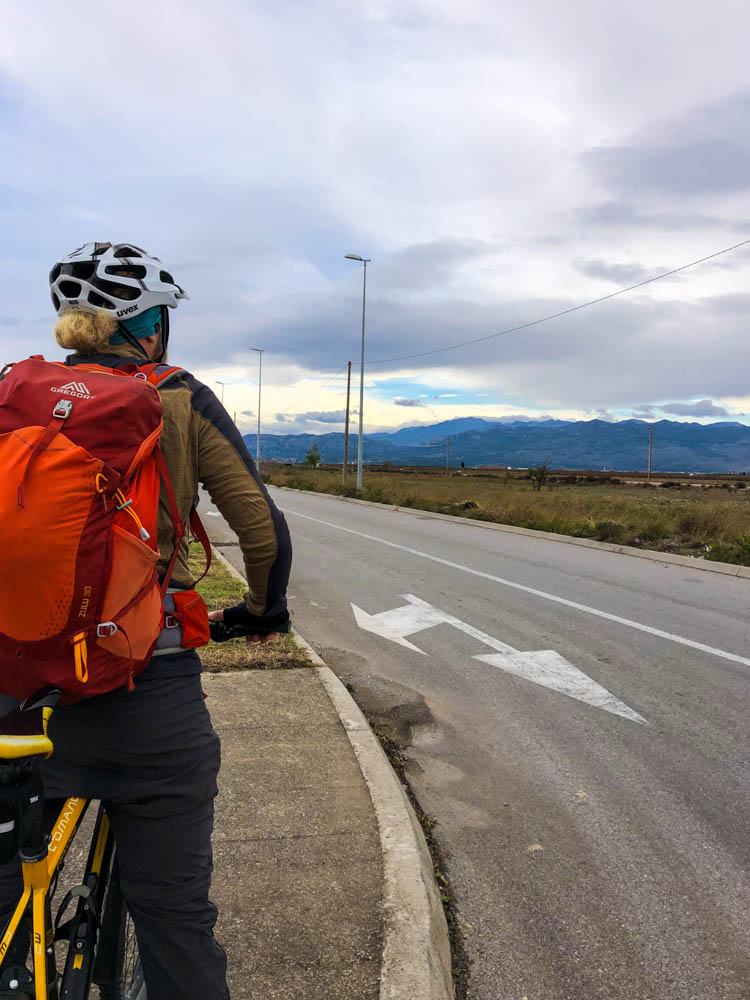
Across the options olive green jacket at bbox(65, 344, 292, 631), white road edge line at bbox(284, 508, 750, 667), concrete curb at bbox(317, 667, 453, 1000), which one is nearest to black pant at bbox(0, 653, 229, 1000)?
olive green jacket at bbox(65, 344, 292, 631)

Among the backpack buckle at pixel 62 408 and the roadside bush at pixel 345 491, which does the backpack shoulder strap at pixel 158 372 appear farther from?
the roadside bush at pixel 345 491

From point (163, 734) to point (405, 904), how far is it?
1.62m

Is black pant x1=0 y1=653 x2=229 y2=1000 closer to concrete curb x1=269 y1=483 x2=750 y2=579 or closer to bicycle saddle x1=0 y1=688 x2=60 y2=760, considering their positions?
bicycle saddle x1=0 y1=688 x2=60 y2=760

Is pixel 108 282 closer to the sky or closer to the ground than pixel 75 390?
closer to the sky

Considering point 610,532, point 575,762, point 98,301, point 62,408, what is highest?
point 98,301

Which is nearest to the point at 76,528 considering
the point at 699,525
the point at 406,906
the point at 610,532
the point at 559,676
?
the point at 406,906

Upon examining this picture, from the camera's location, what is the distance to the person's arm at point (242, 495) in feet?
6.15

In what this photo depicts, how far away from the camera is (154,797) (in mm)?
1745

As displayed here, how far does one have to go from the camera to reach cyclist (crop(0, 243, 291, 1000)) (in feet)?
5.69

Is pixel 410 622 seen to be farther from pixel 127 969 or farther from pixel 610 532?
pixel 610 532

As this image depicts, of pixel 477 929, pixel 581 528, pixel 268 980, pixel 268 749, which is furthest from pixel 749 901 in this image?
pixel 581 528

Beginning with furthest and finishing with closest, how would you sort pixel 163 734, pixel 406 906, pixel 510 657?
1. pixel 510 657
2. pixel 406 906
3. pixel 163 734

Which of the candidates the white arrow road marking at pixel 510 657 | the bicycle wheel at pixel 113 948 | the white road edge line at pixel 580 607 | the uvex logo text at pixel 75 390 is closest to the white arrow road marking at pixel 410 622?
the white arrow road marking at pixel 510 657

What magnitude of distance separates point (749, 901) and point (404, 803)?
4.87 feet
